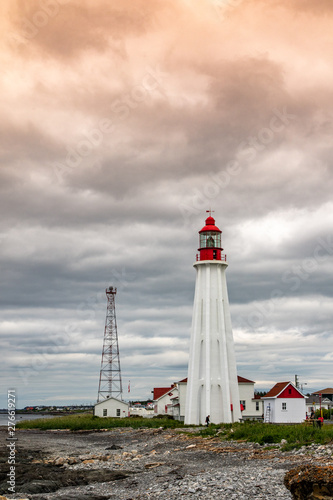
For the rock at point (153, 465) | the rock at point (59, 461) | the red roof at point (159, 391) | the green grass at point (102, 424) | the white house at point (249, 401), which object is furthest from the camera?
the red roof at point (159, 391)

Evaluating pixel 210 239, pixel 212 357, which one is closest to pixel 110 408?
pixel 212 357

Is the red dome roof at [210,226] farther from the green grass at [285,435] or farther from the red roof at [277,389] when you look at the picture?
the green grass at [285,435]

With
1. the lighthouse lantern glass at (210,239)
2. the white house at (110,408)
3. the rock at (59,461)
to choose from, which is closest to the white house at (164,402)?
the white house at (110,408)

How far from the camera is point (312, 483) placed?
10523 mm

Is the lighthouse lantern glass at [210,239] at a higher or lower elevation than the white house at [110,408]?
higher

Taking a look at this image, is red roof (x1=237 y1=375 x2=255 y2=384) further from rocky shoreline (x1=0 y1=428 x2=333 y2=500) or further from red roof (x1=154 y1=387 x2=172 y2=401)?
red roof (x1=154 y1=387 x2=172 y2=401)

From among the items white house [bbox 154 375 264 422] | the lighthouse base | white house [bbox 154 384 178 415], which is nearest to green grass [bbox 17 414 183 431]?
white house [bbox 154 375 264 422]

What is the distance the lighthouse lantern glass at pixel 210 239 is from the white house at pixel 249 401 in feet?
58.2

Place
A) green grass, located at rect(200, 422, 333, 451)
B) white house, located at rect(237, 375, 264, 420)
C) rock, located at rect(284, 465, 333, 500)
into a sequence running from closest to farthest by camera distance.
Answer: rock, located at rect(284, 465, 333, 500) → green grass, located at rect(200, 422, 333, 451) → white house, located at rect(237, 375, 264, 420)

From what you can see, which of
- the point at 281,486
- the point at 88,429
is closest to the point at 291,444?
the point at 281,486

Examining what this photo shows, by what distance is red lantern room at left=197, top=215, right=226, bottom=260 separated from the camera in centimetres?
4925

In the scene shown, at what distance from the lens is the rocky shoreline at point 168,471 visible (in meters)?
18.1

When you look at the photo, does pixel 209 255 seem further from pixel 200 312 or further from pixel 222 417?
pixel 222 417

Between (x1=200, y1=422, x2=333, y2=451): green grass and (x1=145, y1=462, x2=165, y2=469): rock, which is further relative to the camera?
(x1=145, y1=462, x2=165, y2=469): rock
